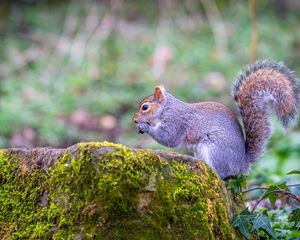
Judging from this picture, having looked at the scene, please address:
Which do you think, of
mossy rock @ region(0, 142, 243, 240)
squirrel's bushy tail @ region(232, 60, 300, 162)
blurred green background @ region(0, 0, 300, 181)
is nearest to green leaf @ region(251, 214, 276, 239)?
mossy rock @ region(0, 142, 243, 240)

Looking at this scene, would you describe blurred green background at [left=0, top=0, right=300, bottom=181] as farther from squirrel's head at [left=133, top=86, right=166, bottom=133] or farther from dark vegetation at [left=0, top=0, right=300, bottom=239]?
squirrel's head at [left=133, top=86, right=166, bottom=133]

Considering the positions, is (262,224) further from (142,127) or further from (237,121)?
(142,127)

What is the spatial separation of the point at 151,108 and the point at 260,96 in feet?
2.53

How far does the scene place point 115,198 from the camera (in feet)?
8.86

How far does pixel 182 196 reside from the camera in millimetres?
2805

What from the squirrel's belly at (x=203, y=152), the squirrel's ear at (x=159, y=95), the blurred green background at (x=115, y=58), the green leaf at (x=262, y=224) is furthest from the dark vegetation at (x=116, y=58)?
the green leaf at (x=262, y=224)

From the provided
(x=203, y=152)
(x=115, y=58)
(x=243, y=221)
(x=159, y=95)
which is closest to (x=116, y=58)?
(x=115, y=58)

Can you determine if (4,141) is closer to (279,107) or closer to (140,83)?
(140,83)

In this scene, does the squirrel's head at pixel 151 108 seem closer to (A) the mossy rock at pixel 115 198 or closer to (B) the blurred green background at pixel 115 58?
(A) the mossy rock at pixel 115 198

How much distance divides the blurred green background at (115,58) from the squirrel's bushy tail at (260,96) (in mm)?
3059

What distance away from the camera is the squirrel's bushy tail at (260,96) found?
3752 mm

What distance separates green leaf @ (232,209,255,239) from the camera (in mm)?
2967

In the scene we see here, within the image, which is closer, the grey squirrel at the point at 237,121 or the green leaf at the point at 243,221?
the green leaf at the point at 243,221

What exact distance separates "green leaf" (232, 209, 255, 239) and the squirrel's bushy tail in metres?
0.88
